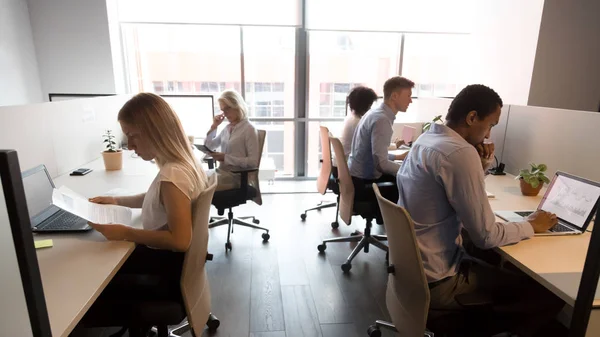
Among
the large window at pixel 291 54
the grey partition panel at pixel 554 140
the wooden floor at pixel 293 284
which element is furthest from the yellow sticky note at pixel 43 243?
the large window at pixel 291 54

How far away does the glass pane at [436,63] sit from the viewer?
448 cm

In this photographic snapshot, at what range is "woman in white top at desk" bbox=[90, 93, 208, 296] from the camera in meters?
1.30

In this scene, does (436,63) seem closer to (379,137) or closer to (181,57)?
(379,137)

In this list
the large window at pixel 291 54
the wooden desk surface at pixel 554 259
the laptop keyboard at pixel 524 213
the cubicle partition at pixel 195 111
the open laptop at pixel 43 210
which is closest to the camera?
the wooden desk surface at pixel 554 259

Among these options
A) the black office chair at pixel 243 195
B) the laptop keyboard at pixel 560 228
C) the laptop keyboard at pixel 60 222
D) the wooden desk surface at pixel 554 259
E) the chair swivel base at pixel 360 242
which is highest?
the laptop keyboard at pixel 60 222

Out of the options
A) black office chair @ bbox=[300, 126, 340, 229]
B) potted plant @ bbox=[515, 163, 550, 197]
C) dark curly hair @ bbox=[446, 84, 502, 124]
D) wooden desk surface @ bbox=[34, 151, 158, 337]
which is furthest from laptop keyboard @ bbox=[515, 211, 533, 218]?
wooden desk surface @ bbox=[34, 151, 158, 337]

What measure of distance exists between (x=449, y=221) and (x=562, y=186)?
70cm

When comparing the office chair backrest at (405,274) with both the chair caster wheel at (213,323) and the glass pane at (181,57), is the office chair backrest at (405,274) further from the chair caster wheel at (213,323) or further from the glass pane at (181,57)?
the glass pane at (181,57)

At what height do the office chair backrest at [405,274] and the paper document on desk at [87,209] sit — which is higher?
the paper document on desk at [87,209]

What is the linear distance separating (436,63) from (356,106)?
2078 mm

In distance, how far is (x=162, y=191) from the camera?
4.29ft

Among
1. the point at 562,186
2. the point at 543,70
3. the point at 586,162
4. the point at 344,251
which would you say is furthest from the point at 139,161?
the point at 543,70

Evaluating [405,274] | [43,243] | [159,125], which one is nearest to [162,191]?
[159,125]

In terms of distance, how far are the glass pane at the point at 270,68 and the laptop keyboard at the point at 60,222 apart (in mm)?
3072
